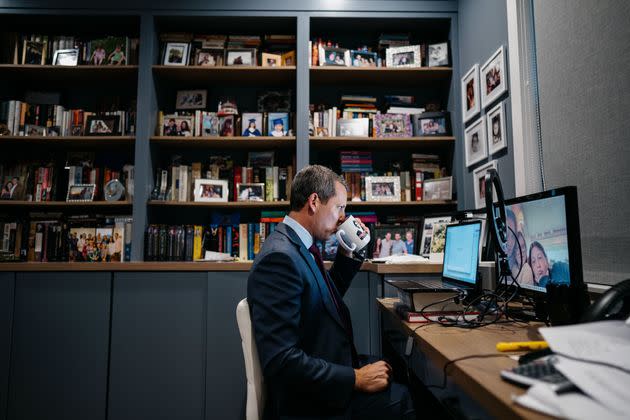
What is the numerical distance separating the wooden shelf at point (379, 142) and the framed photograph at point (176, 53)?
1.08 m

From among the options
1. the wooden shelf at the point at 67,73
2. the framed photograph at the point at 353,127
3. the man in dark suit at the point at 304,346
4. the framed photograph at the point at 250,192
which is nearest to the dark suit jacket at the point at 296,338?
the man in dark suit at the point at 304,346

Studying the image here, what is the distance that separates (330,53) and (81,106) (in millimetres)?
1947

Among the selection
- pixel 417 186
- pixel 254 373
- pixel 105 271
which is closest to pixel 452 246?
pixel 254 373

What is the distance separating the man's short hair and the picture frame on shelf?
63.9 inches

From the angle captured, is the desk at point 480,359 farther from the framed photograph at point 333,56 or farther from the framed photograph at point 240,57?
the framed photograph at point 240,57

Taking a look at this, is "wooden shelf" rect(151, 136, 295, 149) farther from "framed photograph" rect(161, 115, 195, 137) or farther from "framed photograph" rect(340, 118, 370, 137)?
"framed photograph" rect(340, 118, 370, 137)

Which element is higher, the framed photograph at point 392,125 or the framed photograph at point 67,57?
the framed photograph at point 67,57

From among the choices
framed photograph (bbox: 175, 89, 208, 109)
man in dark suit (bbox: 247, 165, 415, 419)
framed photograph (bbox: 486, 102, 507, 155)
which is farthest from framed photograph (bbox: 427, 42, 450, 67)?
man in dark suit (bbox: 247, 165, 415, 419)

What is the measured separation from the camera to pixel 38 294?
2.42m

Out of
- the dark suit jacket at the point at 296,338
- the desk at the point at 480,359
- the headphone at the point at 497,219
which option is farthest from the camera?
the headphone at the point at 497,219

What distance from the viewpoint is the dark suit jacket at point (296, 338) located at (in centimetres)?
111

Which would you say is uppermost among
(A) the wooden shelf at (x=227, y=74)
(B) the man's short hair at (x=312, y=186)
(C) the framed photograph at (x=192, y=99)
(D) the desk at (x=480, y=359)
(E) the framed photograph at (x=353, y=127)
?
(A) the wooden shelf at (x=227, y=74)

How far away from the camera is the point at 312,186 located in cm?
149

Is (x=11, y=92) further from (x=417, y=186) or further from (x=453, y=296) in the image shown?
(x=453, y=296)
